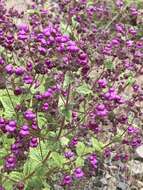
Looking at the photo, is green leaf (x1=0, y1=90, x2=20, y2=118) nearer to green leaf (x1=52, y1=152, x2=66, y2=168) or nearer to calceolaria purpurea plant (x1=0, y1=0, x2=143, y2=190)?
calceolaria purpurea plant (x1=0, y1=0, x2=143, y2=190)

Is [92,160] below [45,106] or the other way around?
below

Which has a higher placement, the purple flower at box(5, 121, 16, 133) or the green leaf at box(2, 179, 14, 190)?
the purple flower at box(5, 121, 16, 133)

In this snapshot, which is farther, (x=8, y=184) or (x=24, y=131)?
(x=8, y=184)

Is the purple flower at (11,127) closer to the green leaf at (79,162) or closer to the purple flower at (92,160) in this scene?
the green leaf at (79,162)

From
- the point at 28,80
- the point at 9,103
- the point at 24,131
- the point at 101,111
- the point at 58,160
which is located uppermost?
the point at 28,80

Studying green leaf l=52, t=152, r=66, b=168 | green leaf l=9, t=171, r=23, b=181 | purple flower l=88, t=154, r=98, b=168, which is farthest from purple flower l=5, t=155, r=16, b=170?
purple flower l=88, t=154, r=98, b=168

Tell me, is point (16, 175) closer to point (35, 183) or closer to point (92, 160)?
point (35, 183)

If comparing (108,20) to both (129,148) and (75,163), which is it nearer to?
(129,148)

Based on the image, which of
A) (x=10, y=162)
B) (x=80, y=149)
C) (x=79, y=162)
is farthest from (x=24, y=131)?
(x=80, y=149)

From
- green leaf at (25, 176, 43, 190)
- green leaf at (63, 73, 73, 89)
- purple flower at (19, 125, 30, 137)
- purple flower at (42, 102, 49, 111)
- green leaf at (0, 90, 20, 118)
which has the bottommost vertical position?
green leaf at (25, 176, 43, 190)

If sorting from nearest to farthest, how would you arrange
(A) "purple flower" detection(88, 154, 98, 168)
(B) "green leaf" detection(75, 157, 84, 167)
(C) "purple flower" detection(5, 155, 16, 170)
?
1. (C) "purple flower" detection(5, 155, 16, 170)
2. (B) "green leaf" detection(75, 157, 84, 167)
3. (A) "purple flower" detection(88, 154, 98, 168)

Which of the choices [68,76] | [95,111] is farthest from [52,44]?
[95,111]

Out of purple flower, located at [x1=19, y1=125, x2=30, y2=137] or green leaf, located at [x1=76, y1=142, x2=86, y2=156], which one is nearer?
purple flower, located at [x1=19, y1=125, x2=30, y2=137]
